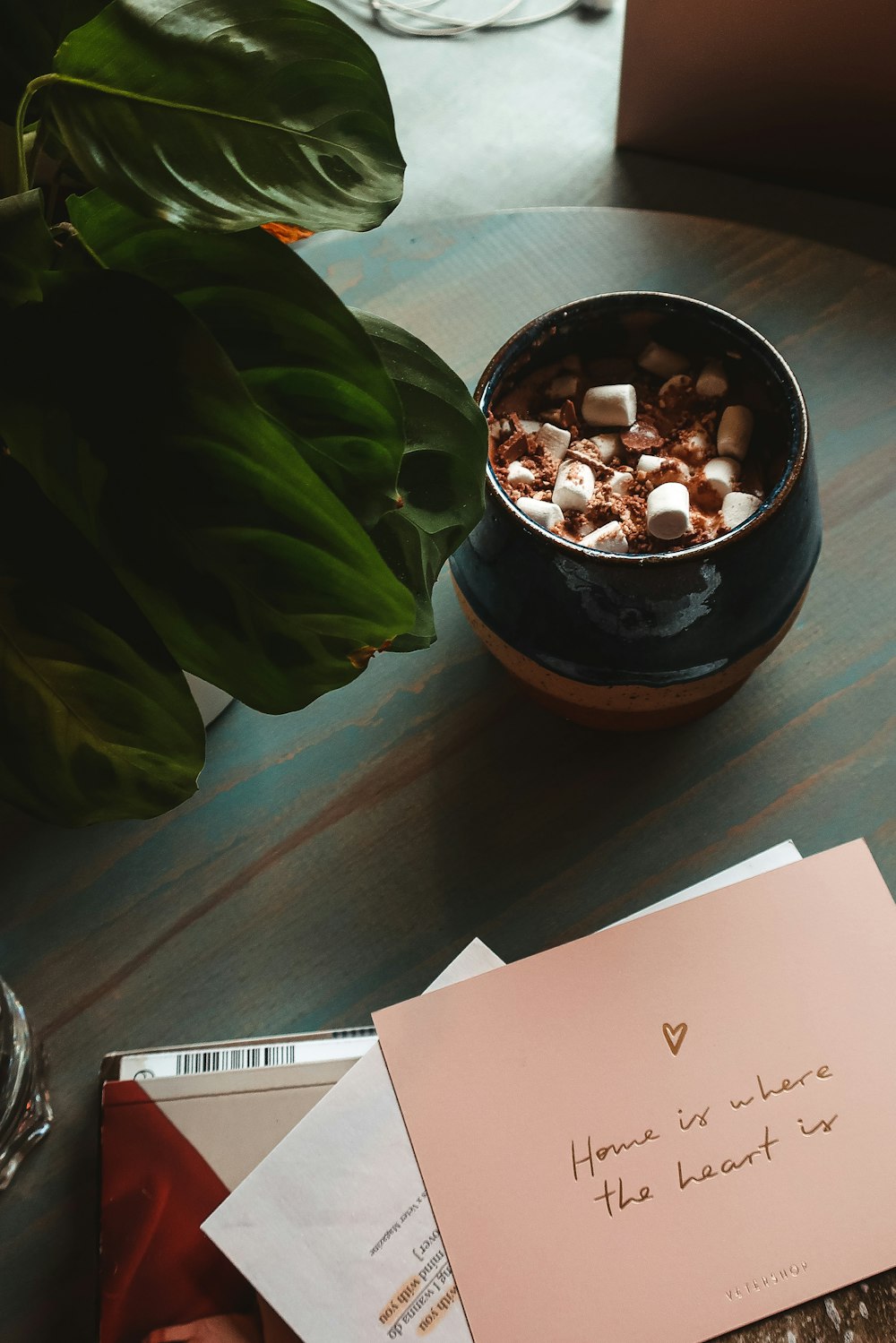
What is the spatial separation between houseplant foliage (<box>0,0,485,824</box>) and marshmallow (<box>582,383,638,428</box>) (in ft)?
0.72

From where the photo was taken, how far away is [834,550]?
667 millimetres

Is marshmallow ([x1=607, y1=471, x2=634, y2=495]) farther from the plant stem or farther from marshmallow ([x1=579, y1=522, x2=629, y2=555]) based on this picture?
the plant stem

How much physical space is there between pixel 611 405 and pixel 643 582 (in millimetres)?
144

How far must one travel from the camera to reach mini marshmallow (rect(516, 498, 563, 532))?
540 millimetres

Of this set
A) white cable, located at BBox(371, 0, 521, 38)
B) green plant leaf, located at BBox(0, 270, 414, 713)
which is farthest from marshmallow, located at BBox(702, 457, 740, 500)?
white cable, located at BBox(371, 0, 521, 38)

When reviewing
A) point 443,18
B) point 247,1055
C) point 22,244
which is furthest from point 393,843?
point 443,18

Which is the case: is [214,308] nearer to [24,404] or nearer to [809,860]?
[24,404]

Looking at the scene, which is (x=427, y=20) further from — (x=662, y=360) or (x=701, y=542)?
(x=701, y=542)

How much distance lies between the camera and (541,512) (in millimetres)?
542

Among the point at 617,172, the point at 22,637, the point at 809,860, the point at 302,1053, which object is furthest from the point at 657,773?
the point at 617,172

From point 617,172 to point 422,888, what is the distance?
583 millimetres

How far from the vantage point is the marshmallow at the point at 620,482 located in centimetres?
56

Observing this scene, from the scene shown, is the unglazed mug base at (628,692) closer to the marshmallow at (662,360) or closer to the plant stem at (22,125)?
the marshmallow at (662,360)

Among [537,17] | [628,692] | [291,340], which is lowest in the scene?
[628,692]
